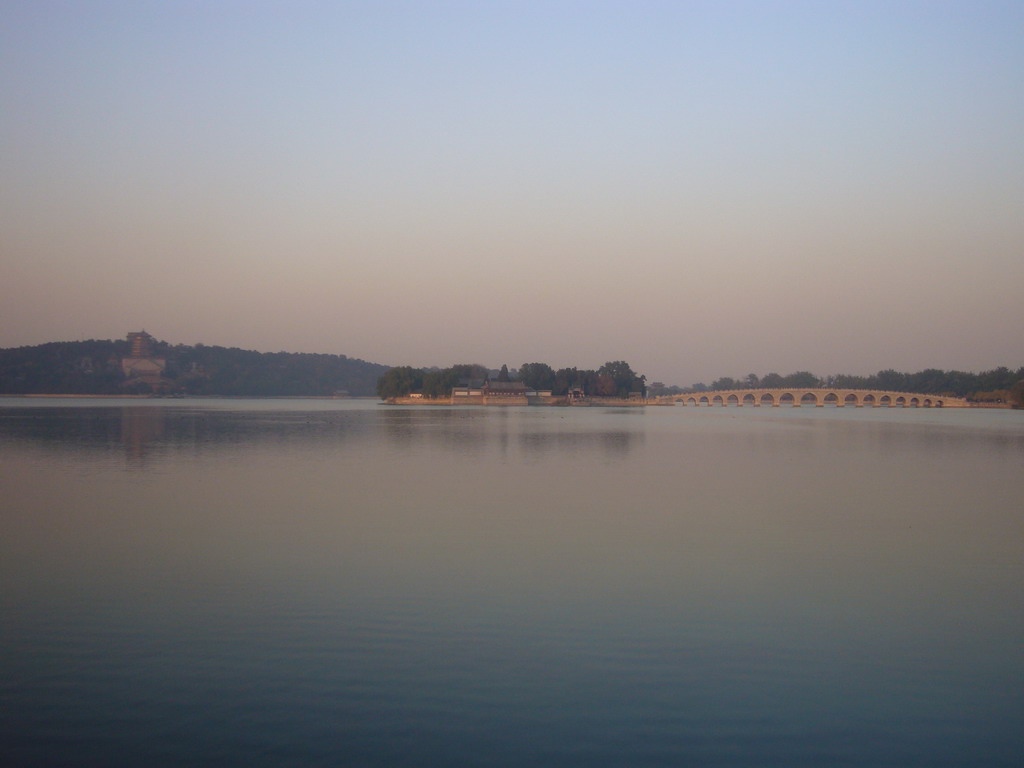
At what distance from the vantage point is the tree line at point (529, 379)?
5098 inches

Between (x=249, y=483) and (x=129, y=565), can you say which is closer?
(x=129, y=565)

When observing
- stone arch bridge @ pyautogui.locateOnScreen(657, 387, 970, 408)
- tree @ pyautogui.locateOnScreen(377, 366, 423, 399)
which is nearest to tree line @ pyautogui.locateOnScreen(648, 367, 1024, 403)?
stone arch bridge @ pyautogui.locateOnScreen(657, 387, 970, 408)

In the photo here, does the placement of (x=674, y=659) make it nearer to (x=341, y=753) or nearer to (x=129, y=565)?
(x=341, y=753)

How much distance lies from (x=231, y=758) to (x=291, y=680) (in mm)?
1310

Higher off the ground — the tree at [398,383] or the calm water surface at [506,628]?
the tree at [398,383]

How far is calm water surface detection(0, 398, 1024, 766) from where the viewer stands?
5.81m

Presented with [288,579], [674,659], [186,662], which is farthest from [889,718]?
[288,579]

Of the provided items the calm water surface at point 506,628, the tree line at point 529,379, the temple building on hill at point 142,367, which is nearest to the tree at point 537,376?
the tree line at point 529,379

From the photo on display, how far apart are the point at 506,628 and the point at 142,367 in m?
185

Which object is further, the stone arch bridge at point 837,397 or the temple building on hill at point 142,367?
the temple building on hill at point 142,367

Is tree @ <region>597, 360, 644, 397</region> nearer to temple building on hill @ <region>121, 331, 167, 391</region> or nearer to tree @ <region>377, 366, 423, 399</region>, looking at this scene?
tree @ <region>377, 366, 423, 399</region>

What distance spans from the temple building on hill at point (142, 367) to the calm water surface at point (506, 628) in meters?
167

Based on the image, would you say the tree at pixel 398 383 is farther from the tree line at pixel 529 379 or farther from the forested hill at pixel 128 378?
the forested hill at pixel 128 378

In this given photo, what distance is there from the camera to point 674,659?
24.5 ft
